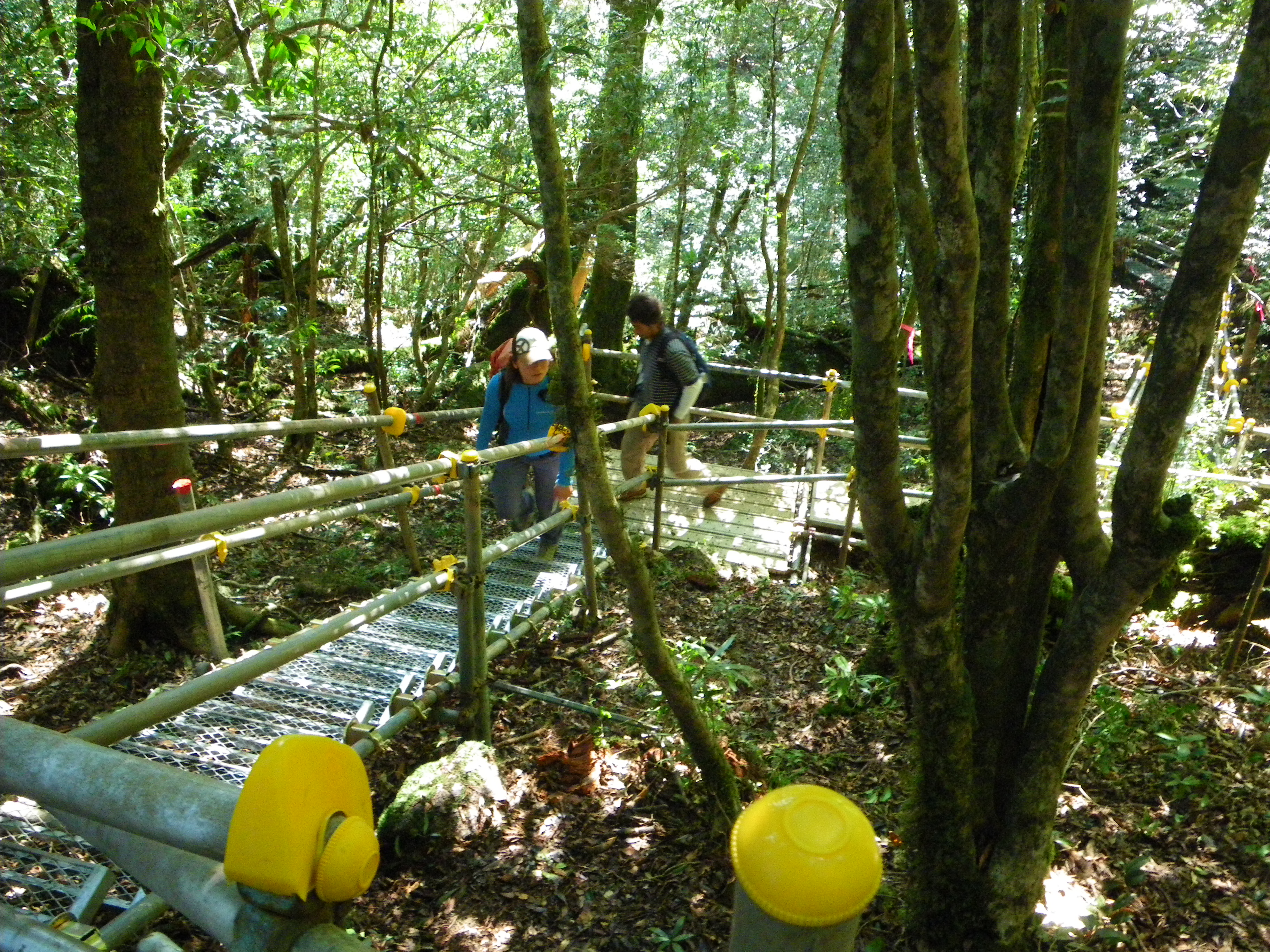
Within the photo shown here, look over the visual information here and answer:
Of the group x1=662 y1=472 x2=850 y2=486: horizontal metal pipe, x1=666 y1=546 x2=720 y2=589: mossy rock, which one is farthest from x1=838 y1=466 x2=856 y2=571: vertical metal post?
x1=666 y1=546 x2=720 y2=589: mossy rock

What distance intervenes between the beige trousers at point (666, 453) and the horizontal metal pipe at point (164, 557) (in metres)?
2.57

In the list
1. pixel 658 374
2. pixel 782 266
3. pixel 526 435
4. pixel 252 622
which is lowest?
pixel 252 622

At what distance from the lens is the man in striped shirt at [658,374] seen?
5.98m

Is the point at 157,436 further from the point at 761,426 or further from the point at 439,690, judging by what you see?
the point at 761,426

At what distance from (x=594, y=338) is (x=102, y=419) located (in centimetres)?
626

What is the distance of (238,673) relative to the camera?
2365mm

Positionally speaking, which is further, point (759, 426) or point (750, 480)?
point (750, 480)

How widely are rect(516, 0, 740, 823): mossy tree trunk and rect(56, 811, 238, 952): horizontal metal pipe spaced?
1846 millimetres

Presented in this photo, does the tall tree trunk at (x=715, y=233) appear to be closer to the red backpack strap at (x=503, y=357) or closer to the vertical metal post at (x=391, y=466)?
the red backpack strap at (x=503, y=357)

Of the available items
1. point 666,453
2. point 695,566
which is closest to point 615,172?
point 666,453

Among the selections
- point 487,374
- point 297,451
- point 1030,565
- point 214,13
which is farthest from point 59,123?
point 1030,565

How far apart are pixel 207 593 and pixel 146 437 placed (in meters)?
1.07

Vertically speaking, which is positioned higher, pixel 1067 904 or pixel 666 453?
pixel 666 453

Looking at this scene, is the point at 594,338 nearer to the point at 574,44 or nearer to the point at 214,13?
the point at 574,44
